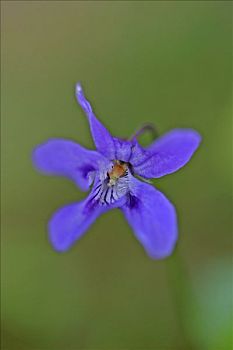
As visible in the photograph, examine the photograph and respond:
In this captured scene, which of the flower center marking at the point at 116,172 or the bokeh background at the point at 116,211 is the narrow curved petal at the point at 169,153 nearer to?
the flower center marking at the point at 116,172

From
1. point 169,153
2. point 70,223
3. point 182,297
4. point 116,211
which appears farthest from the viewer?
point 116,211

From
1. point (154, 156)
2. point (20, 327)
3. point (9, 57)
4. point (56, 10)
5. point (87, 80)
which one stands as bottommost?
point (20, 327)

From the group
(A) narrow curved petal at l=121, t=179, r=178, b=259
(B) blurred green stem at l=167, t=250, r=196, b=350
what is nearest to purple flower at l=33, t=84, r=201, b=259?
(A) narrow curved petal at l=121, t=179, r=178, b=259

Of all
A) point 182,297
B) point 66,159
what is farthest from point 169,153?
point 182,297

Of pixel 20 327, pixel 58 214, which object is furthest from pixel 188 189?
pixel 58 214

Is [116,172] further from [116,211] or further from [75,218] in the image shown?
[116,211]

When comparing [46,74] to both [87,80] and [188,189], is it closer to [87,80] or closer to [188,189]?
[87,80]

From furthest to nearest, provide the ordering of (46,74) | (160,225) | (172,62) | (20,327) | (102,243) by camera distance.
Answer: (46,74) < (172,62) < (102,243) < (20,327) < (160,225)

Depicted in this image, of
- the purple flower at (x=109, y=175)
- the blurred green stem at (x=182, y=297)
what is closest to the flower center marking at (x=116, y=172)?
the purple flower at (x=109, y=175)
